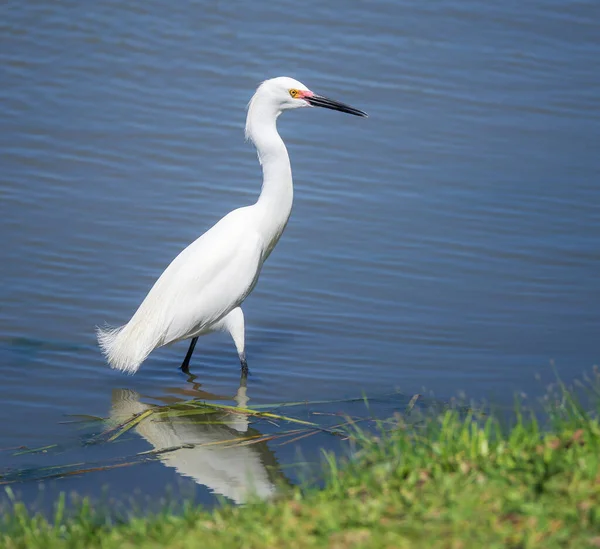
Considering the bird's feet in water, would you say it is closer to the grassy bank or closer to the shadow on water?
the shadow on water

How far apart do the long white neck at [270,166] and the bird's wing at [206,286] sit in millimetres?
185

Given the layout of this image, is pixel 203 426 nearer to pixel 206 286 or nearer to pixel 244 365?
pixel 244 365

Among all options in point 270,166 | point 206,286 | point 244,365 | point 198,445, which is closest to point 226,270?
point 206,286

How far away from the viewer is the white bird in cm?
682

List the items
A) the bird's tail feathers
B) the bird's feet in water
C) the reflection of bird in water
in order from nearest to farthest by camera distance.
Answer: the reflection of bird in water → the bird's tail feathers → the bird's feet in water

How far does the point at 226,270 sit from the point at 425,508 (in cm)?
368

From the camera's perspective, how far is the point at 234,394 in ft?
21.7

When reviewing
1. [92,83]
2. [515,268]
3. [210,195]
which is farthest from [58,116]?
[515,268]

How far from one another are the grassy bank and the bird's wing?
2.89 meters

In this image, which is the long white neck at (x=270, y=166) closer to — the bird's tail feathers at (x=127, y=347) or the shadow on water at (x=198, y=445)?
the bird's tail feathers at (x=127, y=347)

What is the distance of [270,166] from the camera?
274 inches

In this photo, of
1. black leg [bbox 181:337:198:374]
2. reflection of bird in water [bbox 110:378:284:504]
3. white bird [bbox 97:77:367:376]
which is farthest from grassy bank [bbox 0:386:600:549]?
black leg [bbox 181:337:198:374]

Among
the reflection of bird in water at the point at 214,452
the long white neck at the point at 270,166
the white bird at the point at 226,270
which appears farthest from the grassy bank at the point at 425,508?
the long white neck at the point at 270,166

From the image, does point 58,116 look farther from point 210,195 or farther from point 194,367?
point 194,367
